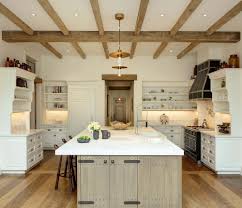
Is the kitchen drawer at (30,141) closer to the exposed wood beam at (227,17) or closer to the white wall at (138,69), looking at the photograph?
the white wall at (138,69)

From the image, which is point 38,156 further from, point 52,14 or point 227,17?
point 227,17

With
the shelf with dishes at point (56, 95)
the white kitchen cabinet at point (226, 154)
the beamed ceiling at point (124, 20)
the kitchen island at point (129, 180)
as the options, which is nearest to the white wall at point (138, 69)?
the shelf with dishes at point (56, 95)

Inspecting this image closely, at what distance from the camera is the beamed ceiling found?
14.6ft

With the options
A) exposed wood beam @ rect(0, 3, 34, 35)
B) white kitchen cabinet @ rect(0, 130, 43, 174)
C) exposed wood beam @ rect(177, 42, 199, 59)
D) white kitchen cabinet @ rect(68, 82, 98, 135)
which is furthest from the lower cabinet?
white kitchen cabinet @ rect(68, 82, 98, 135)

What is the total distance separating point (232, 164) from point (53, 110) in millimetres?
6115

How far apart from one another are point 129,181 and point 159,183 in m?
0.41

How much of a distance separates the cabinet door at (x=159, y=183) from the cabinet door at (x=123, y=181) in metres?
0.08

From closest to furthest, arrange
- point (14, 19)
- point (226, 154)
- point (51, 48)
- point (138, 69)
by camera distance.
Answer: point (14, 19)
point (226, 154)
point (51, 48)
point (138, 69)

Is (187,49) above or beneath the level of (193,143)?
above

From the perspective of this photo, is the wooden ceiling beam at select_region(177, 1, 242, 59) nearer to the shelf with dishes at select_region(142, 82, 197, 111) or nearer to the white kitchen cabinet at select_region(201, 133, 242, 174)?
the white kitchen cabinet at select_region(201, 133, 242, 174)

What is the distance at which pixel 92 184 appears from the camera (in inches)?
138

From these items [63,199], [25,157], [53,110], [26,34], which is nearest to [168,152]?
[63,199]

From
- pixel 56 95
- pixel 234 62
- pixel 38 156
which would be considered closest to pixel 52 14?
pixel 38 156

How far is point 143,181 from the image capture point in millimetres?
3512
